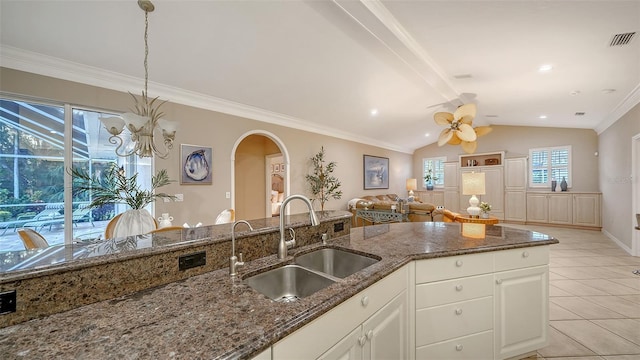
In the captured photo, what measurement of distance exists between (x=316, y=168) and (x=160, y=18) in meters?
3.87

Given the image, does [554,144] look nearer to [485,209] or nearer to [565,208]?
[565,208]

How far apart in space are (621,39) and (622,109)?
3.23 m

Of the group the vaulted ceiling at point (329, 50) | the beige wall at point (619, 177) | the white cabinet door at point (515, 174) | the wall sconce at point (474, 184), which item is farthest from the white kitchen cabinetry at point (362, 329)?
the white cabinet door at point (515, 174)

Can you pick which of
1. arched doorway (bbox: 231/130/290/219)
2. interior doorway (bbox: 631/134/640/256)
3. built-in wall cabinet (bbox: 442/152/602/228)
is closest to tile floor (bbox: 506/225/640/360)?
interior doorway (bbox: 631/134/640/256)

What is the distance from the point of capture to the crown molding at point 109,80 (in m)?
2.57

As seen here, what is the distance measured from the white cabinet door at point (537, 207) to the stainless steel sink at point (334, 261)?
8.10 metres

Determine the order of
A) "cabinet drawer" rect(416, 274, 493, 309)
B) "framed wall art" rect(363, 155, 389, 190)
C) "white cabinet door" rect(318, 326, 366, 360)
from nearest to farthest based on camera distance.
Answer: "white cabinet door" rect(318, 326, 366, 360) < "cabinet drawer" rect(416, 274, 493, 309) < "framed wall art" rect(363, 155, 389, 190)

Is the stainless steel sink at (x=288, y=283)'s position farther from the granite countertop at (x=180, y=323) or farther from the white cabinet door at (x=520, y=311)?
the white cabinet door at (x=520, y=311)

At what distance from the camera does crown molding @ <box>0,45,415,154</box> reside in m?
2.57

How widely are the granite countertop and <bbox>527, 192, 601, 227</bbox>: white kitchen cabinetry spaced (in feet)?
27.1

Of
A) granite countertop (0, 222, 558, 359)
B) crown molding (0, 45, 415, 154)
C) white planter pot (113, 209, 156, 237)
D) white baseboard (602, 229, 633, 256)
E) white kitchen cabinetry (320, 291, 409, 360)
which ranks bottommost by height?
white baseboard (602, 229, 633, 256)

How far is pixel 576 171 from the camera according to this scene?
6746 millimetres

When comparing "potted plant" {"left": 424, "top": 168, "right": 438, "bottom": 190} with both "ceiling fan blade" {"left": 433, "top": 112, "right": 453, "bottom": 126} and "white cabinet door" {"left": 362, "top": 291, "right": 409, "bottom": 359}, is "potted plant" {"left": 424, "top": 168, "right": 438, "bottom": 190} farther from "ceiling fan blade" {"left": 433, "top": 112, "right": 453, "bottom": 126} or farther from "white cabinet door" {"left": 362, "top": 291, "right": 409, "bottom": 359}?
"white cabinet door" {"left": 362, "top": 291, "right": 409, "bottom": 359}

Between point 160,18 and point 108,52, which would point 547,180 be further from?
point 108,52
